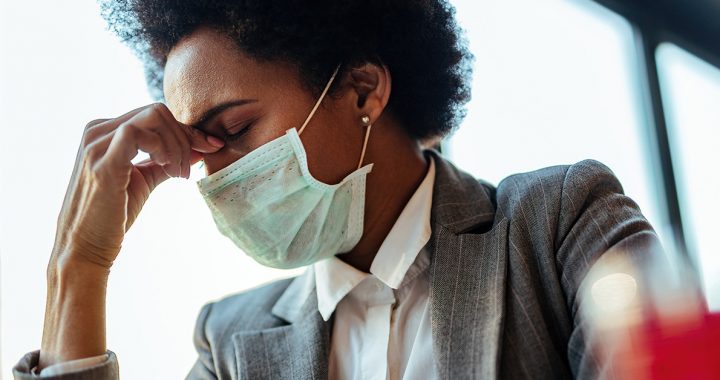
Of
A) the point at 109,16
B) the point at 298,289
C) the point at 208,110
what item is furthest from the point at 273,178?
the point at 109,16

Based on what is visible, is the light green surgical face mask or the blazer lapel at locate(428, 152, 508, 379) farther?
the light green surgical face mask

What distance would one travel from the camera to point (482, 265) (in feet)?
4.49

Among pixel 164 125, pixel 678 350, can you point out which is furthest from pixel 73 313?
pixel 678 350

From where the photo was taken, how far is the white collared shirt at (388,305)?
4.67 ft

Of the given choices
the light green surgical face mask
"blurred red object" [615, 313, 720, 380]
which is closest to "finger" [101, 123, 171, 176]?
the light green surgical face mask

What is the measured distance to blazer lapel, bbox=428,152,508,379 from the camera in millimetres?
1265

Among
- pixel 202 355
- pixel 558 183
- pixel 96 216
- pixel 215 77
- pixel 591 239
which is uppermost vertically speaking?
pixel 215 77

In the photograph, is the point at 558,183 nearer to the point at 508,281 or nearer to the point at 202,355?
the point at 508,281

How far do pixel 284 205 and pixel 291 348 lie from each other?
0.31 metres

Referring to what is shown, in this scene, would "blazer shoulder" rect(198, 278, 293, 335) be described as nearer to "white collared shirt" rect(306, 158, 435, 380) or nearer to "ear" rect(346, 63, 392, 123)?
"white collared shirt" rect(306, 158, 435, 380)

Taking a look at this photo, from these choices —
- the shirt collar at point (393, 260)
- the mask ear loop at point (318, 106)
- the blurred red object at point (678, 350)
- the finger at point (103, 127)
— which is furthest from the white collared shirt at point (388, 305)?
the blurred red object at point (678, 350)

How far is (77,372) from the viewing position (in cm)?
127

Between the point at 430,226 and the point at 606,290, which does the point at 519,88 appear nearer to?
the point at 430,226

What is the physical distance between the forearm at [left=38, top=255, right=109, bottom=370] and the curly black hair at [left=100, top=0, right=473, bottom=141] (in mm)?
469
